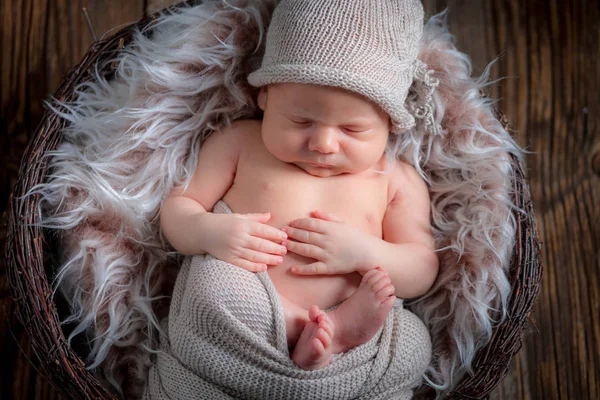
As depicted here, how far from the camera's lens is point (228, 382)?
1.38 m

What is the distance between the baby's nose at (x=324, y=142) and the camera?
1.43 m

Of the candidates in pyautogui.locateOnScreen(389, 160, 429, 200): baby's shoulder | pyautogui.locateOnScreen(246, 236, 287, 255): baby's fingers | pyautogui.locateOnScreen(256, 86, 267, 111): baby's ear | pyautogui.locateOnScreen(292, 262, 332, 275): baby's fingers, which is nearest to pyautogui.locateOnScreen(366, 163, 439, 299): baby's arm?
pyautogui.locateOnScreen(389, 160, 429, 200): baby's shoulder

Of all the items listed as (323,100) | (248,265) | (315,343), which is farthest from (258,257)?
(323,100)

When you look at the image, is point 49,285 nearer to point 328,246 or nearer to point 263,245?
point 263,245

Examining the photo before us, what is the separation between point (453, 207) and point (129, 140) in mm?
802

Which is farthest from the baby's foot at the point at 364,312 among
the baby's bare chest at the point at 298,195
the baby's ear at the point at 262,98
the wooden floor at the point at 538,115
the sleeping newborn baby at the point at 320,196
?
the wooden floor at the point at 538,115

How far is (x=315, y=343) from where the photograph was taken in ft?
4.31

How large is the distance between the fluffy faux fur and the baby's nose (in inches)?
10.2

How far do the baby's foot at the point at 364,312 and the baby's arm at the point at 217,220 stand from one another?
0.19 m

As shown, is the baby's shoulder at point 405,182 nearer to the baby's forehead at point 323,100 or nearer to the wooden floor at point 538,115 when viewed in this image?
the baby's forehead at point 323,100

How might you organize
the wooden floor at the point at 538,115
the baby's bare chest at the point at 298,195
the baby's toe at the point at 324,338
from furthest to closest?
the wooden floor at the point at 538,115
the baby's bare chest at the point at 298,195
the baby's toe at the point at 324,338

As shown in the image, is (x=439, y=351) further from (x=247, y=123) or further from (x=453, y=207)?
(x=247, y=123)

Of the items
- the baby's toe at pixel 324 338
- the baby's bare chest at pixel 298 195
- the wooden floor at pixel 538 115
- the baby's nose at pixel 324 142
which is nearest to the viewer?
the baby's toe at pixel 324 338

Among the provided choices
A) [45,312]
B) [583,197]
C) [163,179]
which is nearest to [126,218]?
[163,179]
